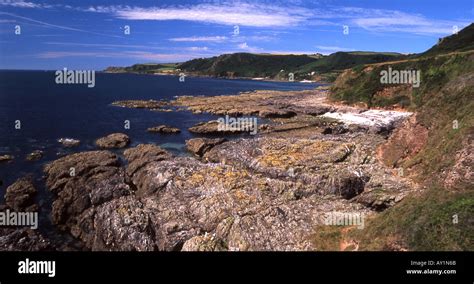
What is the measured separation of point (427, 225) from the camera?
947 inches

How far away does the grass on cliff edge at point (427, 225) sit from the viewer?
22.8m

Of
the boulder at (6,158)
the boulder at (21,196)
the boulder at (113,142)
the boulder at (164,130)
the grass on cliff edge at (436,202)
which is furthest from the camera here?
the boulder at (164,130)

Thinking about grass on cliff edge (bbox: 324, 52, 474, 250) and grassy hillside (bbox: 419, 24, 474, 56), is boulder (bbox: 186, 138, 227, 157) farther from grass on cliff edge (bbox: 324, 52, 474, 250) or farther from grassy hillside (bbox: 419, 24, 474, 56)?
grassy hillside (bbox: 419, 24, 474, 56)

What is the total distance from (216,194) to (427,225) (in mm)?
19525

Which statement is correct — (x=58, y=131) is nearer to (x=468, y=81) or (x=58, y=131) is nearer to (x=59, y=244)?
(x=59, y=244)

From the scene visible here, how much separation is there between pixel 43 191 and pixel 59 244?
44.5 ft

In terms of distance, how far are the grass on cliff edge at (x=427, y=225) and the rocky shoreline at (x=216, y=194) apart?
464 cm

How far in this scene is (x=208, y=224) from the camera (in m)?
33.5

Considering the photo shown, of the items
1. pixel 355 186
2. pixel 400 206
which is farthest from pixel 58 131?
pixel 400 206

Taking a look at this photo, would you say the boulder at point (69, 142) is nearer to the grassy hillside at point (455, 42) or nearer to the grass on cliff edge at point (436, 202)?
the grass on cliff edge at point (436, 202)

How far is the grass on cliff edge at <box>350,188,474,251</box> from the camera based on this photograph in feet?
74.8
